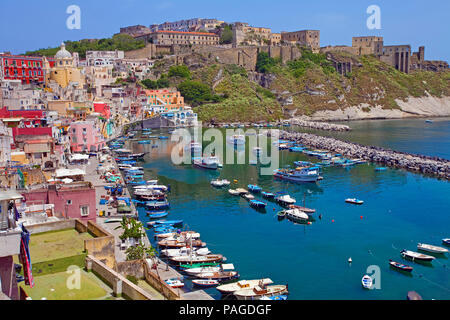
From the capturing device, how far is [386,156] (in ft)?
182

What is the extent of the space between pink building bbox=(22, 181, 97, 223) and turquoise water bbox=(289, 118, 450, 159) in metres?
50.6

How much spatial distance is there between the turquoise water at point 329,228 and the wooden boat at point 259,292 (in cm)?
67

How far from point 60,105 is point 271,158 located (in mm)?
27449

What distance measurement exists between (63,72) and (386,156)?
49.0 meters

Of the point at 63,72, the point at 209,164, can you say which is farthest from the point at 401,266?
the point at 63,72

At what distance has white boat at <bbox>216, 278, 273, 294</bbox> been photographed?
2083 cm

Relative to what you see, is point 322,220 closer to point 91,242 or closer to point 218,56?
point 91,242

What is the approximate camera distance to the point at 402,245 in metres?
27.8

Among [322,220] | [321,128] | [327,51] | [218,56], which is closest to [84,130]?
[322,220]

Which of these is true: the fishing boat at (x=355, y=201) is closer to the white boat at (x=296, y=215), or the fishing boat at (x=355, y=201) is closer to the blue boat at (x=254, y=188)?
the white boat at (x=296, y=215)

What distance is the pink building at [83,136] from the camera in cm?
5097

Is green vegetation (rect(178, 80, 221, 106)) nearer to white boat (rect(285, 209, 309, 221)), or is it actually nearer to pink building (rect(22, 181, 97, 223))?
white boat (rect(285, 209, 309, 221))

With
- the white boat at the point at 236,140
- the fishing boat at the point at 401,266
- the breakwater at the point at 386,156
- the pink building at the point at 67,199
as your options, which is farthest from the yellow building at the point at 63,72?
the fishing boat at the point at 401,266

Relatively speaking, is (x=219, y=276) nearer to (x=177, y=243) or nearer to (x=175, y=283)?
(x=175, y=283)
